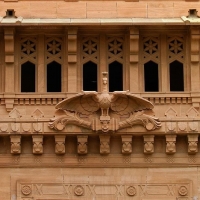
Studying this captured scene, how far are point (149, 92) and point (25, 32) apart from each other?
11.8ft

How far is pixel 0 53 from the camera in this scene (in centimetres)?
5841

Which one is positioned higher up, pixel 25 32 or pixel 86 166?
pixel 25 32

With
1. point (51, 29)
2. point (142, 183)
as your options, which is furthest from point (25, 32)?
point (142, 183)

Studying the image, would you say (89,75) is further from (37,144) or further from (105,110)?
(37,144)

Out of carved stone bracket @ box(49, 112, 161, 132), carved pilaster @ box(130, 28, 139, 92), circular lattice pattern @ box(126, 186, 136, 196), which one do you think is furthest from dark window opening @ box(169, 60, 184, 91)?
circular lattice pattern @ box(126, 186, 136, 196)

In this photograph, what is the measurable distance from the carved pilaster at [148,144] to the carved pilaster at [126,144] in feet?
1.27

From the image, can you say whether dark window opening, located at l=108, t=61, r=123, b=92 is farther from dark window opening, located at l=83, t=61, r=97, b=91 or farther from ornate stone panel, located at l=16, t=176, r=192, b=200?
ornate stone panel, located at l=16, t=176, r=192, b=200

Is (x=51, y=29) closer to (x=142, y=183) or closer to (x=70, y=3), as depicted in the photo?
(x=70, y=3)

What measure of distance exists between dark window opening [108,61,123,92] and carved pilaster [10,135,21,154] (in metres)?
2.83

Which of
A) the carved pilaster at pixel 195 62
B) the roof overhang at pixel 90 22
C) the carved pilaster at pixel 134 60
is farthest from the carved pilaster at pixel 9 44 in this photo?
the carved pilaster at pixel 195 62

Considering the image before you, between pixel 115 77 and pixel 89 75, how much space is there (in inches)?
26.9

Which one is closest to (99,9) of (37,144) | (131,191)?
(37,144)

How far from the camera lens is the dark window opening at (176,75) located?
192ft

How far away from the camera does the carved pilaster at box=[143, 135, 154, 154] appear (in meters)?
57.7
